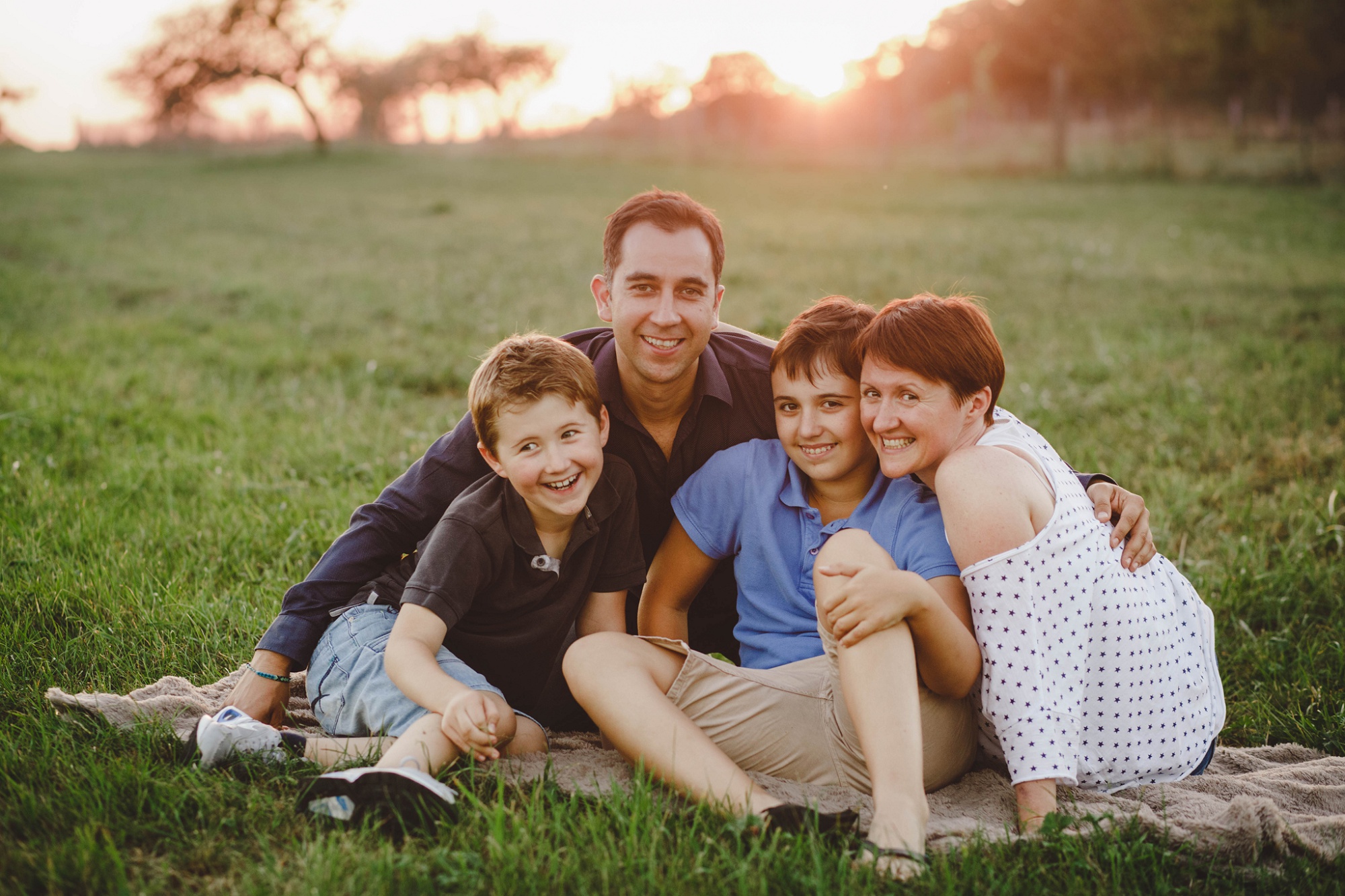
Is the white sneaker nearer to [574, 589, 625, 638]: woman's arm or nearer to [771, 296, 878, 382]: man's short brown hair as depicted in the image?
[574, 589, 625, 638]: woman's arm

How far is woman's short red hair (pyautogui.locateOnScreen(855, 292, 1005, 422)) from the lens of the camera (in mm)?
2559

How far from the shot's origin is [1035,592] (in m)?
2.37

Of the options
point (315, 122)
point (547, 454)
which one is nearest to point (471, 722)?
point (547, 454)

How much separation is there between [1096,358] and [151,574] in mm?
6449

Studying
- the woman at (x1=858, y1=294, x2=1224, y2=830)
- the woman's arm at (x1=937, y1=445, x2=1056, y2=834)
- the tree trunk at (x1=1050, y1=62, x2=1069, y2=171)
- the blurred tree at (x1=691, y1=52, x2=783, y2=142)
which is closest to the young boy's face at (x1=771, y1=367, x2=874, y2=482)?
the woman at (x1=858, y1=294, x2=1224, y2=830)

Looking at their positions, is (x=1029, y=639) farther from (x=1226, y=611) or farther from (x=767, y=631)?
(x=1226, y=611)

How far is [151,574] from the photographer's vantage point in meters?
3.79

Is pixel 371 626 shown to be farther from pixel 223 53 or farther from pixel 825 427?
pixel 223 53

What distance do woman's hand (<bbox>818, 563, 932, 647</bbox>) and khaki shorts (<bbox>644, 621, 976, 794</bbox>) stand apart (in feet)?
0.74

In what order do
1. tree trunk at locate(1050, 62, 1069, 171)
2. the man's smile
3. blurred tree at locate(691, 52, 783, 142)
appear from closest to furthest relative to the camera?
the man's smile → tree trunk at locate(1050, 62, 1069, 171) → blurred tree at locate(691, 52, 783, 142)

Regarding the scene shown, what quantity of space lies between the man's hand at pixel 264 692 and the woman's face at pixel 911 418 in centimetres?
188

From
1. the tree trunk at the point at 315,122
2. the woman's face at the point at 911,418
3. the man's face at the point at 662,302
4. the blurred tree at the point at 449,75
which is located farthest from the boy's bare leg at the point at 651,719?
the blurred tree at the point at 449,75

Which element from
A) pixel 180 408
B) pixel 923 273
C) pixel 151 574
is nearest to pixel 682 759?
pixel 151 574

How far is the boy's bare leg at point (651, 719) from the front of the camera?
92.8 inches
